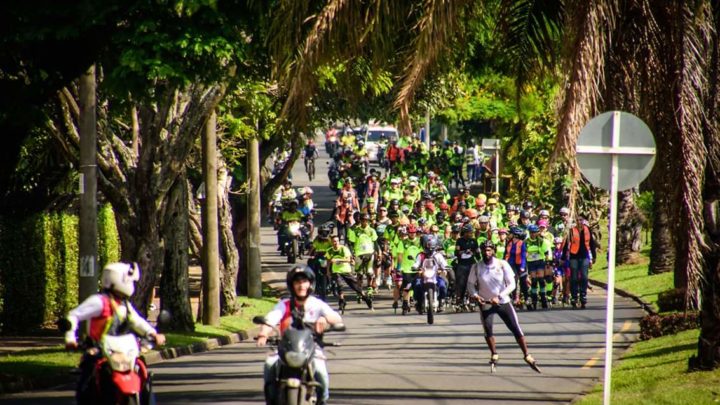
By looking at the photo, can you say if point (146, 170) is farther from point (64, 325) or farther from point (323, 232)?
point (64, 325)

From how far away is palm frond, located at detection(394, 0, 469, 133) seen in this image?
13.4 m

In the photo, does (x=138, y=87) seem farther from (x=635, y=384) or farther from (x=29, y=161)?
(x=29, y=161)

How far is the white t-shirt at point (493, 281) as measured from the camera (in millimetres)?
19234

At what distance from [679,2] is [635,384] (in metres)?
4.94

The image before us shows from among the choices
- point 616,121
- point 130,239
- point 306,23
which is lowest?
point 130,239

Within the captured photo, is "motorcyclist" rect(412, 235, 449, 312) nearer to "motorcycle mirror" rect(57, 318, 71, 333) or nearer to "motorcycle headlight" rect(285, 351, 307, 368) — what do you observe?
"motorcycle headlight" rect(285, 351, 307, 368)

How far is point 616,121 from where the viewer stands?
12.8 m

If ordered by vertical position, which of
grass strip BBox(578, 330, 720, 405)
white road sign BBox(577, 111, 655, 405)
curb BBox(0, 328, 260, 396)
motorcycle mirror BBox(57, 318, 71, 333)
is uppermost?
white road sign BBox(577, 111, 655, 405)

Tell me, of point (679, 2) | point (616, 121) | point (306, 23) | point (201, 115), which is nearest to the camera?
point (616, 121)

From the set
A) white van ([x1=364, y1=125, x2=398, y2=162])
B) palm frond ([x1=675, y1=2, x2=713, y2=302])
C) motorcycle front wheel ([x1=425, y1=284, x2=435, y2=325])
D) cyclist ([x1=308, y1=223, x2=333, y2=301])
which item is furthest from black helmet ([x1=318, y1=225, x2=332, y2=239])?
white van ([x1=364, y1=125, x2=398, y2=162])

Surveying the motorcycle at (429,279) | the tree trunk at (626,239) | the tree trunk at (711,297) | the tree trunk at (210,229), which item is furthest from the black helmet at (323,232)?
the tree trunk at (711,297)

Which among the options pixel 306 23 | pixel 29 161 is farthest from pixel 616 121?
pixel 29 161

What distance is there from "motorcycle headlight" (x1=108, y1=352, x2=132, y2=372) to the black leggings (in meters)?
8.40

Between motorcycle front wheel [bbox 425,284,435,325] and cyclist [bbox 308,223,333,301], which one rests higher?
cyclist [bbox 308,223,333,301]
